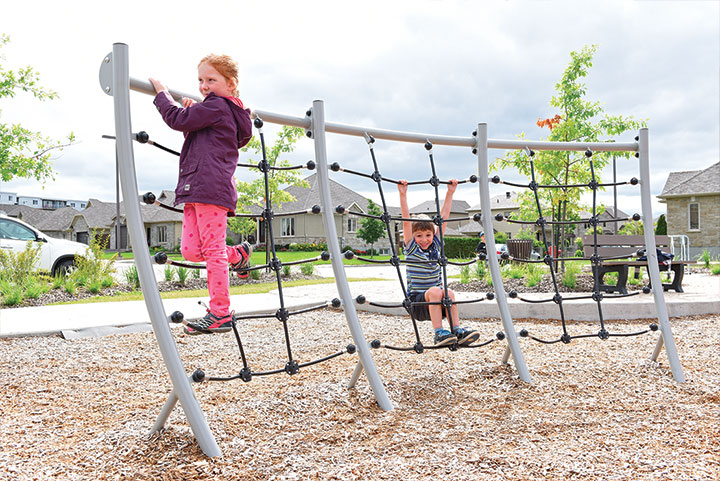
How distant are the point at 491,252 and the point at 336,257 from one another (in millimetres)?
1166

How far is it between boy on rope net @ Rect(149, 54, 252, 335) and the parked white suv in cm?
869

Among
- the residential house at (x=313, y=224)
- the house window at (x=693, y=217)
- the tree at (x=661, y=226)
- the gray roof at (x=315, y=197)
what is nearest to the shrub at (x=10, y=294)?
the residential house at (x=313, y=224)

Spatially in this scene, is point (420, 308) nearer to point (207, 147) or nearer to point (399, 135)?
point (399, 135)

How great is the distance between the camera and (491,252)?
342 cm

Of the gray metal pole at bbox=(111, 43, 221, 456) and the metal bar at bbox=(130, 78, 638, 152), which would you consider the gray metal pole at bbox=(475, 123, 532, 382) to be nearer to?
the metal bar at bbox=(130, 78, 638, 152)

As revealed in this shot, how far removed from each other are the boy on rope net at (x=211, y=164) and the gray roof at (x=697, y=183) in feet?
91.8

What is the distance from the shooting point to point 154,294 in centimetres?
224

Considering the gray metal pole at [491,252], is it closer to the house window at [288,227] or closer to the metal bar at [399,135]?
the metal bar at [399,135]

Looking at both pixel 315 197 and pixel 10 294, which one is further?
pixel 315 197

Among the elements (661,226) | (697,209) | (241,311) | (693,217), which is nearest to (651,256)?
(241,311)

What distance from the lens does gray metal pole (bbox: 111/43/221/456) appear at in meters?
2.21

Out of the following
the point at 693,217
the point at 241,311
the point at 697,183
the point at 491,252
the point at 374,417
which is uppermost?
the point at 697,183

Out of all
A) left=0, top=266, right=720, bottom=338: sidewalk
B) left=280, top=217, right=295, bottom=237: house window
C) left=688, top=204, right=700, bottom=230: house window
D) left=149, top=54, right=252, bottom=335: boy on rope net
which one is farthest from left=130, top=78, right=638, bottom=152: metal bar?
left=280, top=217, right=295, bottom=237: house window

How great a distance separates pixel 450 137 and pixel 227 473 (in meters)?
2.51
